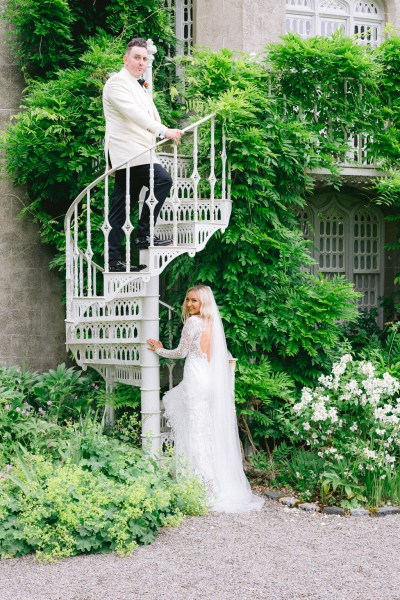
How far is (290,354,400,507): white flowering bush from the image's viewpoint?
773 cm

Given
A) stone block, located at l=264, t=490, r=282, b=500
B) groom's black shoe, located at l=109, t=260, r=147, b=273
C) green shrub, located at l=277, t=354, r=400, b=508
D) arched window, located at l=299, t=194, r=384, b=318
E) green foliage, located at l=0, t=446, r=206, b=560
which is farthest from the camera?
arched window, located at l=299, t=194, r=384, b=318

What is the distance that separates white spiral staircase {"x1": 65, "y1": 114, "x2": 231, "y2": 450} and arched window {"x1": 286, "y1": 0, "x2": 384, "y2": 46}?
2.60 m

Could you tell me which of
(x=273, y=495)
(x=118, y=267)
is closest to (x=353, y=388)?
(x=273, y=495)

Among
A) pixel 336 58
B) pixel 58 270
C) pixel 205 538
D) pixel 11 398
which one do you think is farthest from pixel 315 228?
pixel 205 538

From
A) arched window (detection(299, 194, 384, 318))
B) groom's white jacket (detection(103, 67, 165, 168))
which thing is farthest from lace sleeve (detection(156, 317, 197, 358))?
arched window (detection(299, 194, 384, 318))

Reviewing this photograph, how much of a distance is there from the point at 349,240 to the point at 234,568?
580 centimetres

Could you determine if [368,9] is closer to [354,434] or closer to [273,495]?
[354,434]

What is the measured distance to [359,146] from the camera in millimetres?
9516

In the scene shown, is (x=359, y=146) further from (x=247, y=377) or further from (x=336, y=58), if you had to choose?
(x=247, y=377)

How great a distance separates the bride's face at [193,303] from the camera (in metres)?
7.97

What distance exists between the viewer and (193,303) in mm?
7980

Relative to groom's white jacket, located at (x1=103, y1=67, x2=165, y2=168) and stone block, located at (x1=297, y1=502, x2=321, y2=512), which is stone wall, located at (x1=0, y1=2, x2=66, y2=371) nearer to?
groom's white jacket, located at (x1=103, y1=67, x2=165, y2=168)

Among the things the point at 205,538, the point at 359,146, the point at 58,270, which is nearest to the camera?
the point at 205,538

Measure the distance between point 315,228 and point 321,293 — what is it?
1912 millimetres
